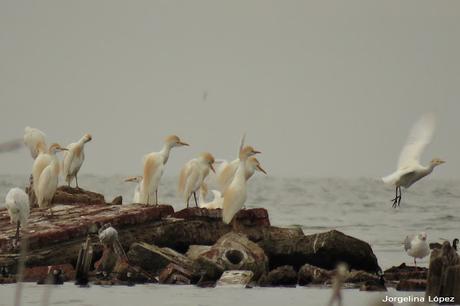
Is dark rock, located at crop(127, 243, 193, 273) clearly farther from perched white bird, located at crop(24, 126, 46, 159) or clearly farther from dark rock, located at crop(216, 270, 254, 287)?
perched white bird, located at crop(24, 126, 46, 159)

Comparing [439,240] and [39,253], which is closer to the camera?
[39,253]

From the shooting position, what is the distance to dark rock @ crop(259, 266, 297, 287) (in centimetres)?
1667

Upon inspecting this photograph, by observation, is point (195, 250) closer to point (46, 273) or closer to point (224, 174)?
point (46, 273)

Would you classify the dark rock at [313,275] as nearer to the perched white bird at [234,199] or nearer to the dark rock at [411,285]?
the dark rock at [411,285]

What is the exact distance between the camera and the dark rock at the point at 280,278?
16672 millimetres

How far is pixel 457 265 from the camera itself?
12.4 metres

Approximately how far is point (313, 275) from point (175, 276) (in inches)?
72.6

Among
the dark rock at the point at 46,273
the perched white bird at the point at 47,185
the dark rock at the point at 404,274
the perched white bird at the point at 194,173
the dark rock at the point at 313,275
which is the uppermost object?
the perched white bird at the point at 194,173

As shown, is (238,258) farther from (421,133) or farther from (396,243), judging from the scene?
(396,243)

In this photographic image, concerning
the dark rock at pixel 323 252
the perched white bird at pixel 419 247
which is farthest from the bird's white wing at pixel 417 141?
the dark rock at pixel 323 252

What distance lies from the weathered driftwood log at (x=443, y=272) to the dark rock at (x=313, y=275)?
4.28 m

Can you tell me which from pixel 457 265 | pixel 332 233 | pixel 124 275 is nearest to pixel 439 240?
pixel 332 233

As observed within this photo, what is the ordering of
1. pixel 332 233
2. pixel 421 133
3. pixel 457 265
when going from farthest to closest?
pixel 421 133, pixel 332 233, pixel 457 265

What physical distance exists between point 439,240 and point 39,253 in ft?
36.3
